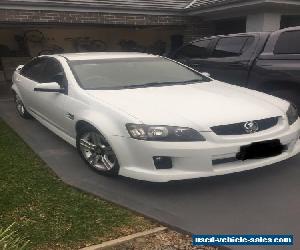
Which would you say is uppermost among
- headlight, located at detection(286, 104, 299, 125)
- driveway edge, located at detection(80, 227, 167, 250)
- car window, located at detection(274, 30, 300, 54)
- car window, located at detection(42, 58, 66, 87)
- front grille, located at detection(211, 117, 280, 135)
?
car window, located at detection(274, 30, 300, 54)

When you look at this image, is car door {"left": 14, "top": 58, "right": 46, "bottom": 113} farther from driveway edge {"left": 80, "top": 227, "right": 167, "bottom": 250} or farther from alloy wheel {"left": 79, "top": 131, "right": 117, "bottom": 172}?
driveway edge {"left": 80, "top": 227, "right": 167, "bottom": 250}

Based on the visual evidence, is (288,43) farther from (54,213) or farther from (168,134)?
(54,213)

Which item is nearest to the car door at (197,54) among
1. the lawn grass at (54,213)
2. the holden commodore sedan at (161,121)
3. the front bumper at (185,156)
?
the holden commodore sedan at (161,121)

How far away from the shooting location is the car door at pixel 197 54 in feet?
23.7

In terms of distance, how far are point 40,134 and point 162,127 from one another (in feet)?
10.5

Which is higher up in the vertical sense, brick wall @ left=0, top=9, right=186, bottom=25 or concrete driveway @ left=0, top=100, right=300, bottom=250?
brick wall @ left=0, top=9, right=186, bottom=25

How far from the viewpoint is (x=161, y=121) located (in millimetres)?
3732

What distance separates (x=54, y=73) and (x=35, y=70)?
3.06ft

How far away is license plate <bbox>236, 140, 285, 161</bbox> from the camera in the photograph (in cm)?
381

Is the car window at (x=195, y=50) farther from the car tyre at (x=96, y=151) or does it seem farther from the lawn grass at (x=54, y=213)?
the lawn grass at (x=54, y=213)

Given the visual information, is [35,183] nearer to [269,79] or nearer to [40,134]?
[40,134]

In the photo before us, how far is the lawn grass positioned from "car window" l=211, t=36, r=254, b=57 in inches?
151

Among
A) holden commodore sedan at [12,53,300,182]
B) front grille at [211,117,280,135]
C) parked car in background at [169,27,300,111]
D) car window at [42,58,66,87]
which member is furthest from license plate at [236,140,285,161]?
car window at [42,58,66,87]

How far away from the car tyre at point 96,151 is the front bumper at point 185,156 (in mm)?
246
